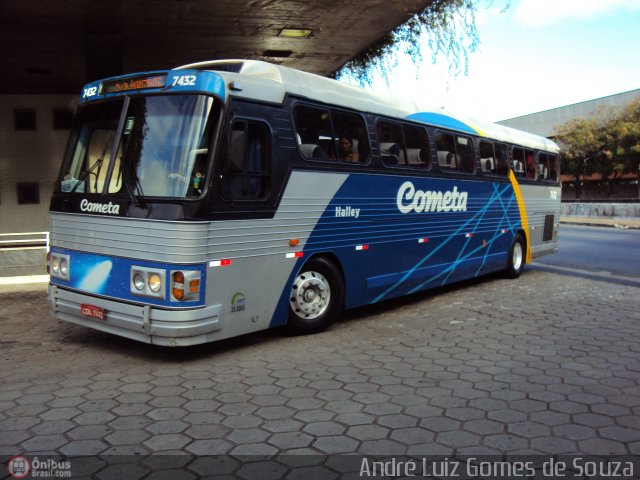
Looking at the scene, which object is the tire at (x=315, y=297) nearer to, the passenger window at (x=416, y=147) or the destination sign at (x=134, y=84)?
the passenger window at (x=416, y=147)

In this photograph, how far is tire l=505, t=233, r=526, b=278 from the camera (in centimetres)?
1208

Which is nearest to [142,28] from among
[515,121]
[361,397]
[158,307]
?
[158,307]

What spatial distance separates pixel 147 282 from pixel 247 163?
1607 millimetres

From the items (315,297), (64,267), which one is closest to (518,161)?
(315,297)

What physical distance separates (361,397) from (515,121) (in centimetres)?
7104

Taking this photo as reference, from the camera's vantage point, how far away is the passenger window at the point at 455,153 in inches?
371

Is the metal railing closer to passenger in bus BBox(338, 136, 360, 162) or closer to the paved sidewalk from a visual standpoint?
passenger in bus BBox(338, 136, 360, 162)

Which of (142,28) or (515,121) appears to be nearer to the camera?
(142,28)

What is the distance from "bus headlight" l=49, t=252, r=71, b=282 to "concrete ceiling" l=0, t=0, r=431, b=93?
6.19 meters

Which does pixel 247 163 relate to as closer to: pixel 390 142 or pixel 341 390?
pixel 341 390

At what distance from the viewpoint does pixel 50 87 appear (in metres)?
18.7

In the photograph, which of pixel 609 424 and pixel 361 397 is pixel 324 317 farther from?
pixel 609 424

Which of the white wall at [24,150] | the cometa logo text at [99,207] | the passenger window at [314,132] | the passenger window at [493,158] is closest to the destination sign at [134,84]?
the cometa logo text at [99,207]

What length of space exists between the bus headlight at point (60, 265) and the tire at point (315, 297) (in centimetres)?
251
